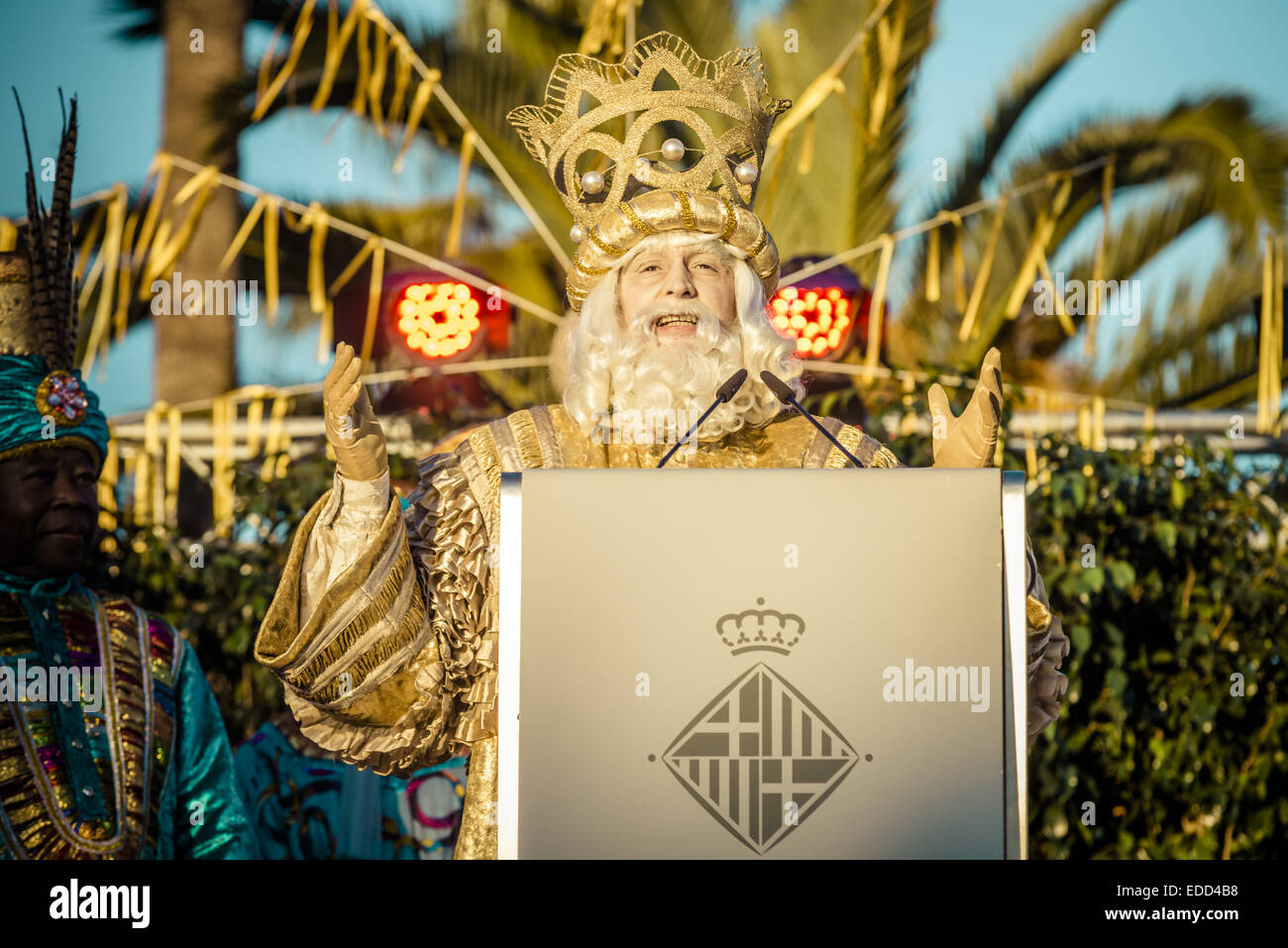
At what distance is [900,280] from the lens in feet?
29.3

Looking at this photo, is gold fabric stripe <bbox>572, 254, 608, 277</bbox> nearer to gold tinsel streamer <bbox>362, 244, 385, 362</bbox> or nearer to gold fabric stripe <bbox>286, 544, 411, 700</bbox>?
gold fabric stripe <bbox>286, 544, 411, 700</bbox>

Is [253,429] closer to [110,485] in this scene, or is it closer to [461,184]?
[110,485]

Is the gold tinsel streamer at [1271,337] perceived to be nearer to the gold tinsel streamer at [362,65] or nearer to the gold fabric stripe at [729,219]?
the gold fabric stripe at [729,219]

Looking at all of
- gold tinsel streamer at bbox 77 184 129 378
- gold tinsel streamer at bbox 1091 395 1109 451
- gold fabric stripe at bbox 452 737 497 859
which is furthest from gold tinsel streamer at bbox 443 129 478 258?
gold fabric stripe at bbox 452 737 497 859

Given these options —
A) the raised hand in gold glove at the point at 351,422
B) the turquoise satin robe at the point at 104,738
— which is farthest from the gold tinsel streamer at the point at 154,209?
the raised hand in gold glove at the point at 351,422

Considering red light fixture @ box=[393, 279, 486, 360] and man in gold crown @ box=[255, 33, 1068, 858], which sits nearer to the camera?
man in gold crown @ box=[255, 33, 1068, 858]

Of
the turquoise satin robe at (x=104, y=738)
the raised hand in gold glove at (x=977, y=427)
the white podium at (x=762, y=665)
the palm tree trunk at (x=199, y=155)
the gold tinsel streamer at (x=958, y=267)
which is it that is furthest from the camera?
the gold tinsel streamer at (x=958, y=267)

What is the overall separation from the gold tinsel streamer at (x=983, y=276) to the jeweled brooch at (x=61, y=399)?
15.3ft

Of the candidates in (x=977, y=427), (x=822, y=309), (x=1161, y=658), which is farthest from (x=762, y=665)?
(x=822, y=309)

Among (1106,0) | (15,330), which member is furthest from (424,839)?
(1106,0)

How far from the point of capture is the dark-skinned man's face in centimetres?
391

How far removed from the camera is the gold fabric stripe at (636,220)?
308 centimetres

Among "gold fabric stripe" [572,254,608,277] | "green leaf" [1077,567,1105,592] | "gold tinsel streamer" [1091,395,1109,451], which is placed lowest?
"green leaf" [1077,567,1105,592]
